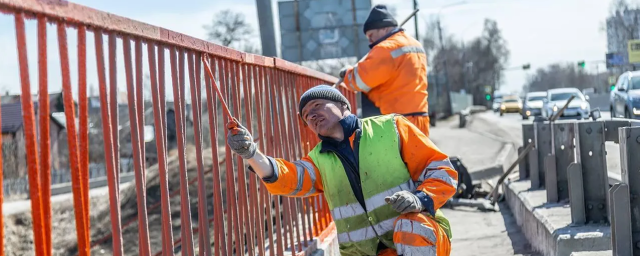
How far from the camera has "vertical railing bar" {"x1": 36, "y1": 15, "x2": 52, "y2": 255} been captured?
2578 millimetres

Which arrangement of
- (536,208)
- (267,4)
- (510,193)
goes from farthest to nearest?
(510,193), (267,4), (536,208)

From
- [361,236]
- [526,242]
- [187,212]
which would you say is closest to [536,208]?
[526,242]

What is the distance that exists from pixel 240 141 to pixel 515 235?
17.6 ft

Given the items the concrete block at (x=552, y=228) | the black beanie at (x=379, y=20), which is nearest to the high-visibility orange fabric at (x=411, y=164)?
the concrete block at (x=552, y=228)

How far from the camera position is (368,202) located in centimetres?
397

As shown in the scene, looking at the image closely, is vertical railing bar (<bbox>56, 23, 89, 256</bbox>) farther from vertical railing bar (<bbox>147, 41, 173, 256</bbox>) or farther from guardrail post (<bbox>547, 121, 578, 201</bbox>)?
guardrail post (<bbox>547, 121, 578, 201</bbox>)

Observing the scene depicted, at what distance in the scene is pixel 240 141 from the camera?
12.1 ft

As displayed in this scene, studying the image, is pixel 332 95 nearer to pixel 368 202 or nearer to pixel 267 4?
pixel 368 202

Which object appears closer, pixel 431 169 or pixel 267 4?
pixel 431 169

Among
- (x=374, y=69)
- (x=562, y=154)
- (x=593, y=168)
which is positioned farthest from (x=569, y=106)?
(x=374, y=69)

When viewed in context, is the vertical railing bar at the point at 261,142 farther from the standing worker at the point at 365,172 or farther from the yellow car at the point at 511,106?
the yellow car at the point at 511,106

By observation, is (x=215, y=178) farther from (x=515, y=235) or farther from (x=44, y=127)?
(x=515, y=235)

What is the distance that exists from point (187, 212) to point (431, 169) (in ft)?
3.60

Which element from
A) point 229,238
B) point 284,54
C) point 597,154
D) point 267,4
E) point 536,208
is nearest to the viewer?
point 229,238
